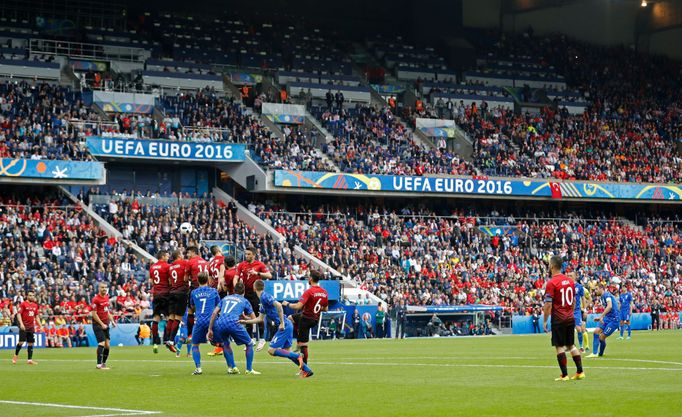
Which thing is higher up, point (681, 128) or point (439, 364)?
point (681, 128)

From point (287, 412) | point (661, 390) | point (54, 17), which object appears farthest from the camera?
point (54, 17)

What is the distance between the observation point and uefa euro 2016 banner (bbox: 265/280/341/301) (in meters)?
49.4

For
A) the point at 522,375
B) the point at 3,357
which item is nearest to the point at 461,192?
the point at 3,357

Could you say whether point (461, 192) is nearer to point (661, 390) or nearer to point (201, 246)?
point (201, 246)

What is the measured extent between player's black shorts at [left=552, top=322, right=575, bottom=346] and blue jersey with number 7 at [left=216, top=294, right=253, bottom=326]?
5.94 meters

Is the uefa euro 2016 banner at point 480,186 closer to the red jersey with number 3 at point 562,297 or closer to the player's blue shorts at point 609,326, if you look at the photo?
the player's blue shorts at point 609,326

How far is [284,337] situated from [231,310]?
1206 millimetres

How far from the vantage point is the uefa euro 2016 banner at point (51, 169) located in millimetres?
51531

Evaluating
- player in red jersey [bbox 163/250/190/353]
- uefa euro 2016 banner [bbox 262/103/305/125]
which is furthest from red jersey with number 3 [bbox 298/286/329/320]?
uefa euro 2016 banner [bbox 262/103/305/125]

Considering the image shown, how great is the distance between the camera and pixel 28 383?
2114cm

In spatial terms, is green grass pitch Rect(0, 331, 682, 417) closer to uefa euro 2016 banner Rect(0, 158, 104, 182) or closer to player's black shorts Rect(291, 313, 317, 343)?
player's black shorts Rect(291, 313, 317, 343)

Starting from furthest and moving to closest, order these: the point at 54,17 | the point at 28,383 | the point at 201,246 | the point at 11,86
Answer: the point at 54,17
the point at 11,86
the point at 201,246
the point at 28,383

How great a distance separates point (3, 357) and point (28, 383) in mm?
11866

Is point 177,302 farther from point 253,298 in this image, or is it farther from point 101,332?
point 101,332
